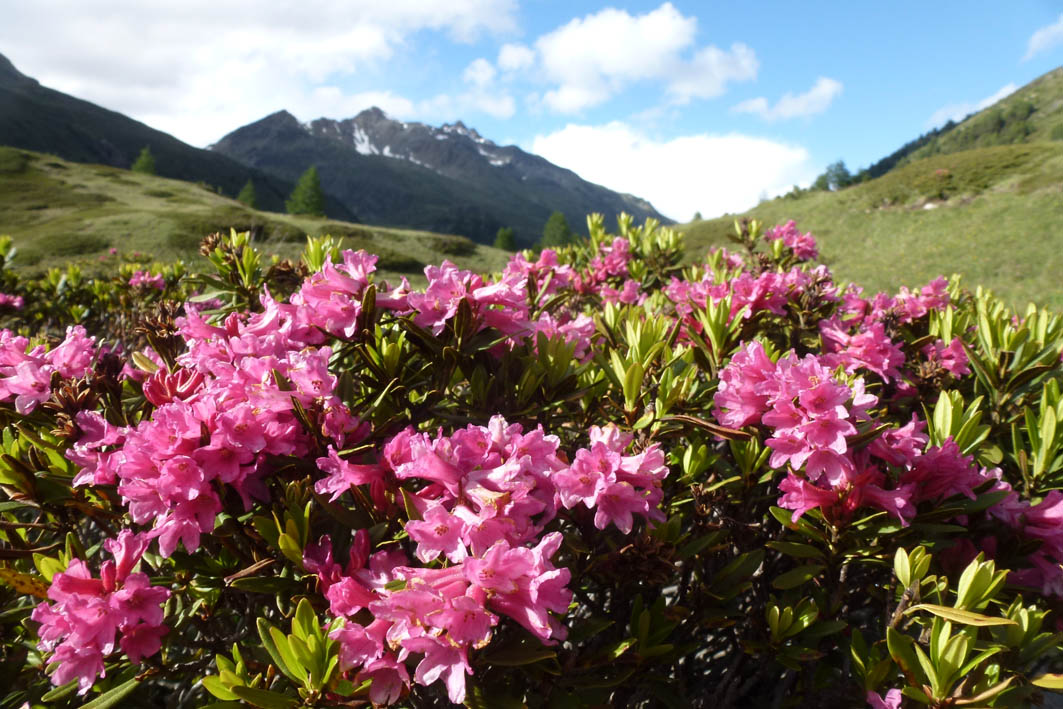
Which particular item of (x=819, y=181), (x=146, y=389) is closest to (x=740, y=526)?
(x=146, y=389)

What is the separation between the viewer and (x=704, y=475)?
185 centimetres

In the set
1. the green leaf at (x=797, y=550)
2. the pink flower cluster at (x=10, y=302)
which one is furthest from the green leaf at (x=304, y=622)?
the pink flower cluster at (x=10, y=302)

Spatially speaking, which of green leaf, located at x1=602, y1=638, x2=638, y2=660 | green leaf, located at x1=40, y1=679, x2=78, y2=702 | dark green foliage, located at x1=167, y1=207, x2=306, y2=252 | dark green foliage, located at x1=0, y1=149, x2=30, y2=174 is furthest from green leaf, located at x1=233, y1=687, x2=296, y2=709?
dark green foliage, located at x1=0, y1=149, x2=30, y2=174

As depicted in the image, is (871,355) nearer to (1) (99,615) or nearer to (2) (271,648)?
(2) (271,648)

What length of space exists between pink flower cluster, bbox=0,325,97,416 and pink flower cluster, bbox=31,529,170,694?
57 cm

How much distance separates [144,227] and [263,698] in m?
25.2

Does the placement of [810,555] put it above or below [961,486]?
below

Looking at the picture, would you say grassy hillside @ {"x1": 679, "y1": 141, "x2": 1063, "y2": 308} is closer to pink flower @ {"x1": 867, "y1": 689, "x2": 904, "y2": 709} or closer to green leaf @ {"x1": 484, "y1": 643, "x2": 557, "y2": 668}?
pink flower @ {"x1": 867, "y1": 689, "x2": 904, "y2": 709}

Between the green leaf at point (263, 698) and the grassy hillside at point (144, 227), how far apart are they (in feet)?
39.9

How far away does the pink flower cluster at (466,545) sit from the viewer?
1037 millimetres

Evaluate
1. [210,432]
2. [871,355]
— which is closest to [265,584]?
[210,432]

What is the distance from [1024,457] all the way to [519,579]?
1.72 m

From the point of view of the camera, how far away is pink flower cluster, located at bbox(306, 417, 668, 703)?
1.04 meters

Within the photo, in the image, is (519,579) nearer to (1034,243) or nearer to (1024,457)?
(1024,457)
